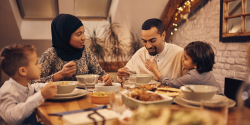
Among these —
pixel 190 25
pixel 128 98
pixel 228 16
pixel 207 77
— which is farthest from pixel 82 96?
pixel 190 25

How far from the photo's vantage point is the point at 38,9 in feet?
13.5

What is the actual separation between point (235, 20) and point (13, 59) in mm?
2784

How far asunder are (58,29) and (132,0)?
204cm

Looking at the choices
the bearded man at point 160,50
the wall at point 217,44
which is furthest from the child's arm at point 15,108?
the wall at point 217,44

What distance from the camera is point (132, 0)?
379cm

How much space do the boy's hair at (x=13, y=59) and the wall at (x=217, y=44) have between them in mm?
2463

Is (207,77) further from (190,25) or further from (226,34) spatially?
(190,25)

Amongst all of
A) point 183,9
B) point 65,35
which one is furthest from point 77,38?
point 183,9

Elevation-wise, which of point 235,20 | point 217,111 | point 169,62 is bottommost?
point 217,111

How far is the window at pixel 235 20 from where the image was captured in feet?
8.59

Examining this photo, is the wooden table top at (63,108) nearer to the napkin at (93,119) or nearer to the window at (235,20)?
the napkin at (93,119)

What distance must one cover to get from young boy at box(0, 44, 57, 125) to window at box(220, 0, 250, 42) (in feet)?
8.20

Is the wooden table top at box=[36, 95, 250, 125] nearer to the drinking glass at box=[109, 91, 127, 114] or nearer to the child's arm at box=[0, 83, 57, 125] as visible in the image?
the child's arm at box=[0, 83, 57, 125]

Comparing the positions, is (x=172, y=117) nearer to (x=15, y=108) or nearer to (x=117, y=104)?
(x=117, y=104)
